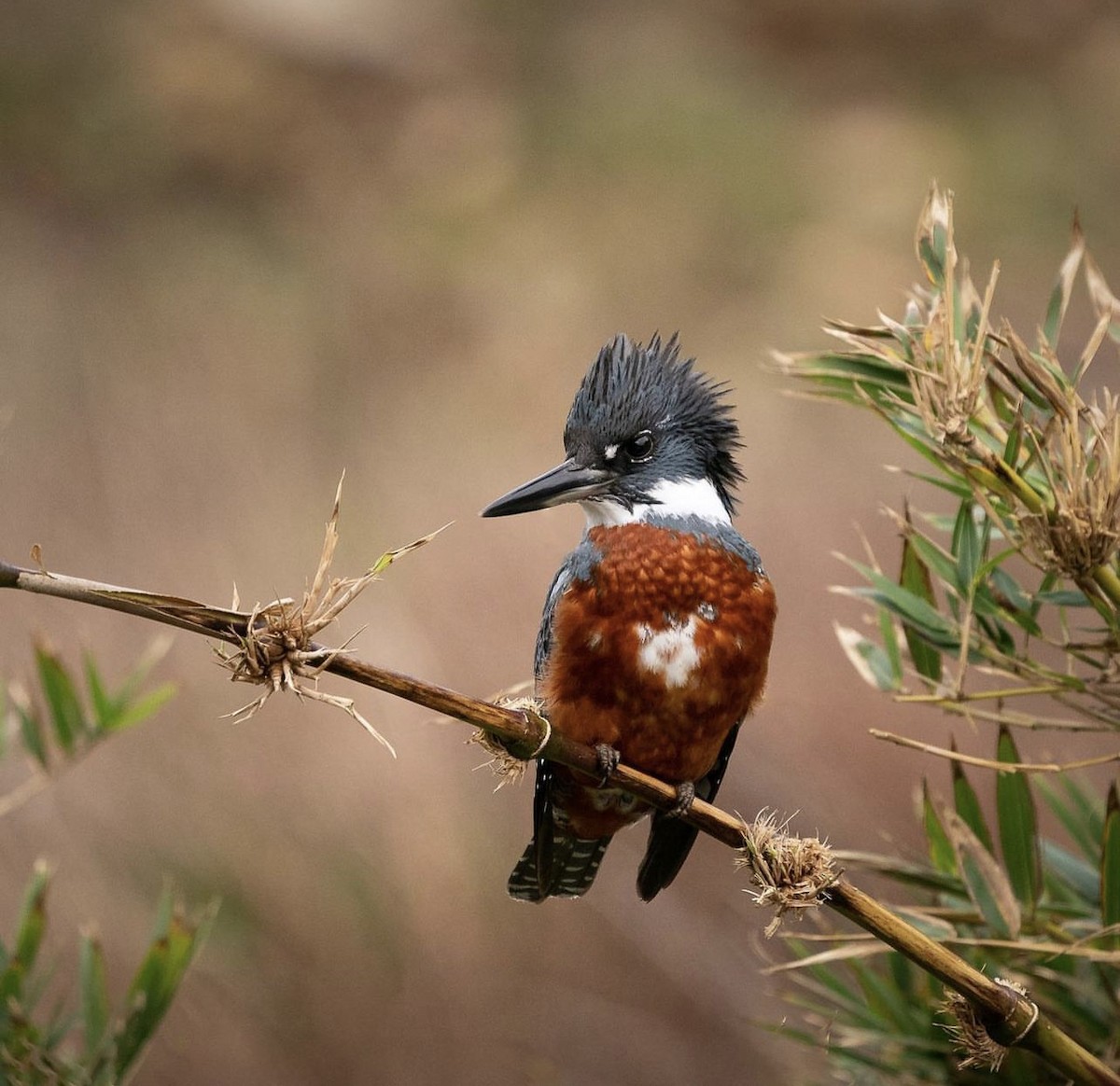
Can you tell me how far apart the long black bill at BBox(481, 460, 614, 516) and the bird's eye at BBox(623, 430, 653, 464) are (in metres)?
0.04

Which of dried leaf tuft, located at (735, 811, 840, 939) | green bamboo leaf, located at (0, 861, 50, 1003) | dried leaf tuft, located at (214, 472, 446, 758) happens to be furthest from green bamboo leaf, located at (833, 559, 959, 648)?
green bamboo leaf, located at (0, 861, 50, 1003)

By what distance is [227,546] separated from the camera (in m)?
3.98

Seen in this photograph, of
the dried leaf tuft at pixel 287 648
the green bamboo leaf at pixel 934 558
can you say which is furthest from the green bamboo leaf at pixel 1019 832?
the dried leaf tuft at pixel 287 648

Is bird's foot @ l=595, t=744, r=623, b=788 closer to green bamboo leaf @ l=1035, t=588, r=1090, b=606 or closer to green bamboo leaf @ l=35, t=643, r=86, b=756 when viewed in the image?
green bamboo leaf @ l=1035, t=588, r=1090, b=606

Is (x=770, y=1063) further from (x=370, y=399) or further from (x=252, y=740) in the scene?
(x=370, y=399)

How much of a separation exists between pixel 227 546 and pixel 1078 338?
10.4 feet

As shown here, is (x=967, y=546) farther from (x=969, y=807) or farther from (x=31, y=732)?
(x=31, y=732)

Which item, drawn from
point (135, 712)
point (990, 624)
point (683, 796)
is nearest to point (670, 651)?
point (683, 796)

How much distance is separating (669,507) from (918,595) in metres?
0.37

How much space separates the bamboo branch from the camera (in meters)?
0.90

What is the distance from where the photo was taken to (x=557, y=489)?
5.65 feet

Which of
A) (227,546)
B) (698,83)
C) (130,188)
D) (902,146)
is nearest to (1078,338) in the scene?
(902,146)

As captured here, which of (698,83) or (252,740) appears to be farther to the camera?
(698,83)

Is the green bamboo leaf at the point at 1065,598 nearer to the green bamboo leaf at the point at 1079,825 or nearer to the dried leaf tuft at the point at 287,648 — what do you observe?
the green bamboo leaf at the point at 1079,825
